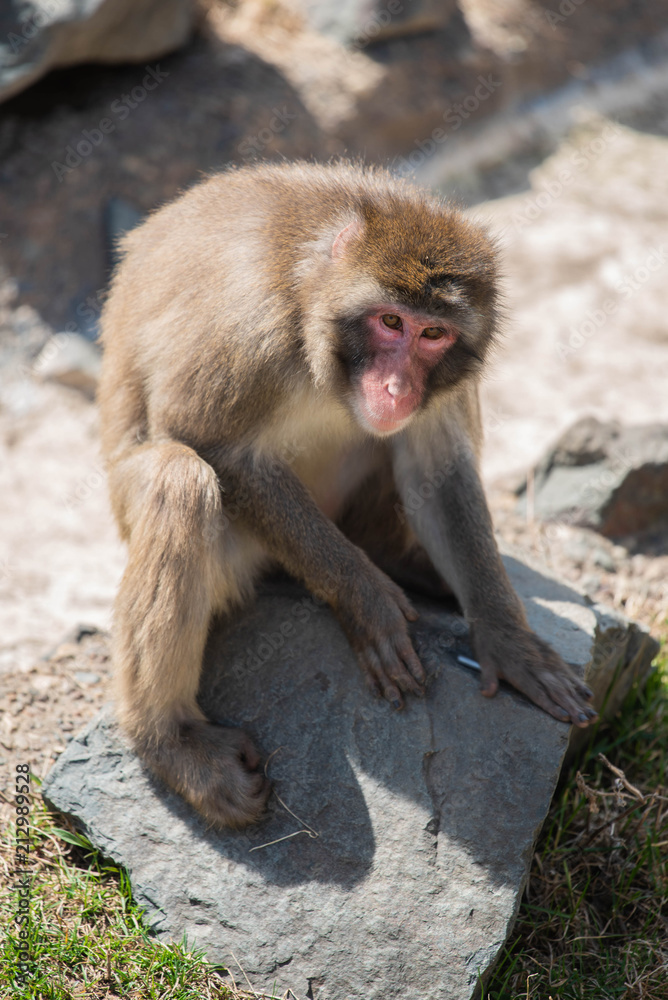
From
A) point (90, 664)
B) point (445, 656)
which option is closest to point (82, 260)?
point (90, 664)

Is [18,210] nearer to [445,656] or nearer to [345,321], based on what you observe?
[345,321]

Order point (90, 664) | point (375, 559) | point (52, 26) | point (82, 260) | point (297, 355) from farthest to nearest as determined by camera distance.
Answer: point (82, 260) → point (52, 26) → point (90, 664) → point (375, 559) → point (297, 355)

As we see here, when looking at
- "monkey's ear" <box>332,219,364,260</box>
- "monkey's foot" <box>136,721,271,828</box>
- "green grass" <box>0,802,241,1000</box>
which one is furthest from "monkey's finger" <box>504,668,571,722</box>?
"monkey's ear" <box>332,219,364,260</box>

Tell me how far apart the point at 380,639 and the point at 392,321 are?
1250 millimetres

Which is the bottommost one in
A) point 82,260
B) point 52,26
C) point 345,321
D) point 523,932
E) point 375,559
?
point 82,260

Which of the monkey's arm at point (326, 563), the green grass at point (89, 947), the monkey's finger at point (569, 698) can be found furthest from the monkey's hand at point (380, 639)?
the green grass at point (89, 947)

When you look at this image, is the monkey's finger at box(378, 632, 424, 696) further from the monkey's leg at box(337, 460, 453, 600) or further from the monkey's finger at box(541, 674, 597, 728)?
the monkey's leg at box(337, 460, 453, 600)

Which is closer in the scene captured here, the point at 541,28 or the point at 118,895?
the point at 118,895

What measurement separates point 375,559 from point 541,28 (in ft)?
29.3

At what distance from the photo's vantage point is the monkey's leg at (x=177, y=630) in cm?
344

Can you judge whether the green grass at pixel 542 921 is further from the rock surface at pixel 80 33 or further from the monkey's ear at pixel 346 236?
the rock surface at pixel 80 33

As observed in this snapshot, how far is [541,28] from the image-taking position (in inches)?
424

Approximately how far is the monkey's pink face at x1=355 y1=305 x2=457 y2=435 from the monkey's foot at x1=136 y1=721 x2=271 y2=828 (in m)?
1.38

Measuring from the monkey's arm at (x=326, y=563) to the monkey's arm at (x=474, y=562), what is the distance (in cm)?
37
